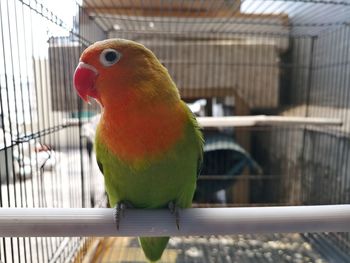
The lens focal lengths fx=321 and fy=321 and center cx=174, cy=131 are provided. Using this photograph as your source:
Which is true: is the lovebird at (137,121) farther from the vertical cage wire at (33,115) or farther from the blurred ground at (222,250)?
the blurred ground at (222,250)

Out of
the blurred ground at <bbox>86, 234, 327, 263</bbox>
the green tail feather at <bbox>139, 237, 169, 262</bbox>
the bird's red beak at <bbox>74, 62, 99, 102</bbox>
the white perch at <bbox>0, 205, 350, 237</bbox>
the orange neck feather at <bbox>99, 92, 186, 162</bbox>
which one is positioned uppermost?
the bird's red beak at <bbox>74, 62, 99, 102</bbox>

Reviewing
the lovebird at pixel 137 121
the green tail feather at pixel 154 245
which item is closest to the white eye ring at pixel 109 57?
the lovebird at pixel 137 121

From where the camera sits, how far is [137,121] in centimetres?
60

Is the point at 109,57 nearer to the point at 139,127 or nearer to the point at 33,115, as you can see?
the point at 139,127

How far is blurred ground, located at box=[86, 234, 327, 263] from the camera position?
1418 millimetres

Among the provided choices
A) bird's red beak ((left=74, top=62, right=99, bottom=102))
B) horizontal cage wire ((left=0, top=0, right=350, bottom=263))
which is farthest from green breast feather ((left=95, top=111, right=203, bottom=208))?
horizontal cage wire ((left=0, top=0, right=350, bottom=263))

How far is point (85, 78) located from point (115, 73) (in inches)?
2.4

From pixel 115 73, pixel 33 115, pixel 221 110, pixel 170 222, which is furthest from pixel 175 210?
pixel 221 110

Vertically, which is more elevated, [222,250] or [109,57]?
[109,57]

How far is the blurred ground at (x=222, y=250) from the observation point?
1.42 m

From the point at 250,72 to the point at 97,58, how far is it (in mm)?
2157

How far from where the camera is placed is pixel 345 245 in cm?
152

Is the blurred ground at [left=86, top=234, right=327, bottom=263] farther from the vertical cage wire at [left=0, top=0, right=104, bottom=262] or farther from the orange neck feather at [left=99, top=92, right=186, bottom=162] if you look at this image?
the orange neck feather at [left=99, top=92, right=186, bottom=162]

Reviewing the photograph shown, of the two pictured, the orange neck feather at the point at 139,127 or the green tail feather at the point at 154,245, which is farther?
the green tail feather at the point at 154,245
